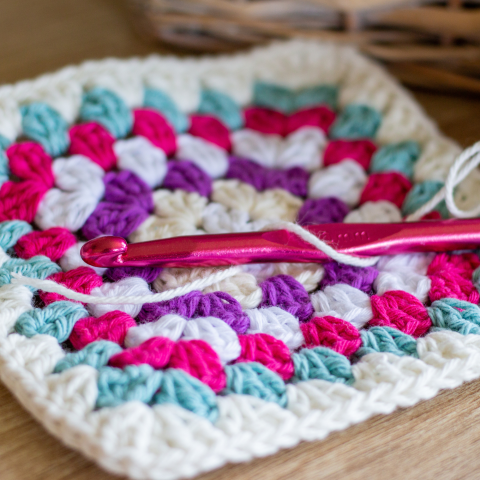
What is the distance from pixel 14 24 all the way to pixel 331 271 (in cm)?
64

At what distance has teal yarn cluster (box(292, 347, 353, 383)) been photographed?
420 mm

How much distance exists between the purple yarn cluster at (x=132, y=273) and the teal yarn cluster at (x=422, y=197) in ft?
0.85

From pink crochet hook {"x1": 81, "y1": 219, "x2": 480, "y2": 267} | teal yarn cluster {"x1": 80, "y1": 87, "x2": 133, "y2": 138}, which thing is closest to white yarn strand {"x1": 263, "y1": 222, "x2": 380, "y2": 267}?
pink crochet hook {"x1": 81, "y1": 219, "x2": 480, "y2": 267}

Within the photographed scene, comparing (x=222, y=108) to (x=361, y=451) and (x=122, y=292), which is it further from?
(x=361, y=451)

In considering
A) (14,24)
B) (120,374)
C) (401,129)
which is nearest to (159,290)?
(120,374)

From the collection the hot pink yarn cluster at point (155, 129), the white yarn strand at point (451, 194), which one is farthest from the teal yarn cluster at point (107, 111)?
the white yarn strand at point (451, 194)

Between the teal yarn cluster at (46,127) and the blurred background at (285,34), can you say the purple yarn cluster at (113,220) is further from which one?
the blurred background at (285,34)

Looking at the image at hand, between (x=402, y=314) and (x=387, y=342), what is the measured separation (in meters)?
0.03

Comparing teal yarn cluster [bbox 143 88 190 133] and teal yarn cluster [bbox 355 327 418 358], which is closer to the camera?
teal yarn cluster [bbox 355 327 418 358]

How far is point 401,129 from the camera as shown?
2.05ft

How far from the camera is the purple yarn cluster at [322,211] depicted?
0.54 m

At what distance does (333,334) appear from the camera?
0.44 m

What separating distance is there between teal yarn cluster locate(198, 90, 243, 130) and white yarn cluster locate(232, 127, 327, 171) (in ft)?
0.06

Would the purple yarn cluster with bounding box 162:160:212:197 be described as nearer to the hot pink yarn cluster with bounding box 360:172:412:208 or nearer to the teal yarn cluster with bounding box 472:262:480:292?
the hot pink yarn cluster with bounding box 360:172:412:208
